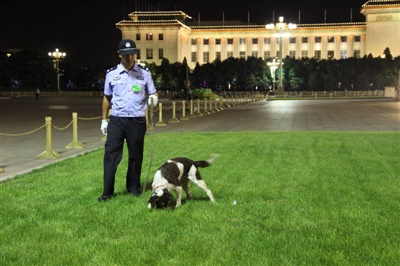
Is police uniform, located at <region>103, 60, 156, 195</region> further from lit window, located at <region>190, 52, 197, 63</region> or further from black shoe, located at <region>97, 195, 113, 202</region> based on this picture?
lit window, located at <region>190, 52, 197, 63</region>

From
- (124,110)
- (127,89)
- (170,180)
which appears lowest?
(170,180)

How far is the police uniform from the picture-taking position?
24.7 ft

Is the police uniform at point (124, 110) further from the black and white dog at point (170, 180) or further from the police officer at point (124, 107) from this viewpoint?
the black and white dog at point (170, 180)

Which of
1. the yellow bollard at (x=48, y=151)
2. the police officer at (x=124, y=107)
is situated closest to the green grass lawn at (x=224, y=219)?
the police officer at (x=124, y=107)

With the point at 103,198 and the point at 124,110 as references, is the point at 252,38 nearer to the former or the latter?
the point at 124,110

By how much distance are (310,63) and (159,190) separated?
8633cm

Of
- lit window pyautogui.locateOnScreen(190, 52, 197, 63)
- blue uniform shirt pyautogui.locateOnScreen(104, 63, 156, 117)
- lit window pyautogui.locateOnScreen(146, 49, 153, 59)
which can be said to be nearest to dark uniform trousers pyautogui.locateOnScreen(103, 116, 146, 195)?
blue uniform shirt pyautogui.locateOnScreen(104, 63, 156, 117)

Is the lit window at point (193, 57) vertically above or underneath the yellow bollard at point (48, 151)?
above

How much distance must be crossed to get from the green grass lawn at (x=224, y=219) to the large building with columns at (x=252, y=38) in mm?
118082

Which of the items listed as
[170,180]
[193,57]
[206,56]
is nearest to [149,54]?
[193,57]

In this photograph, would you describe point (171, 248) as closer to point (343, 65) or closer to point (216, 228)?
point (216, 228)

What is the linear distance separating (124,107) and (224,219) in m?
2.30

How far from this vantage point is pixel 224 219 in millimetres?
6363

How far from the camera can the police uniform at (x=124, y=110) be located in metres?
7.53
